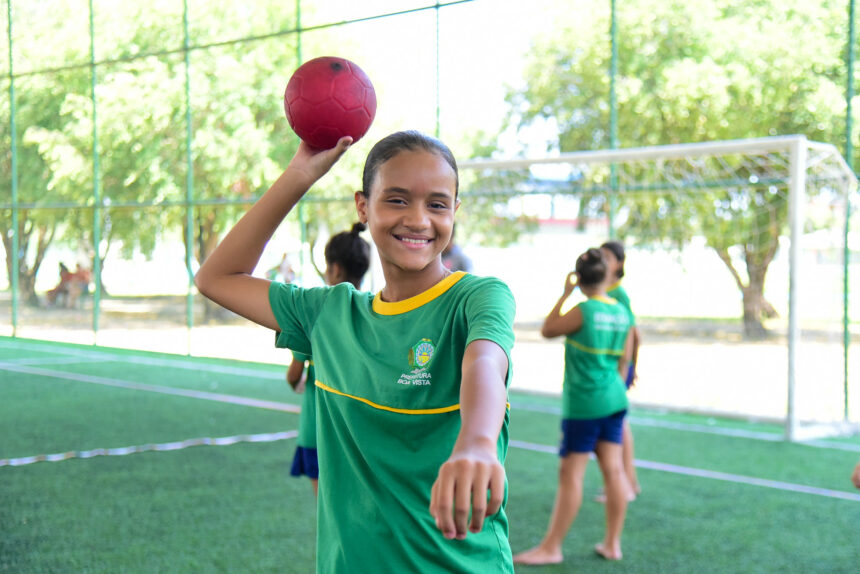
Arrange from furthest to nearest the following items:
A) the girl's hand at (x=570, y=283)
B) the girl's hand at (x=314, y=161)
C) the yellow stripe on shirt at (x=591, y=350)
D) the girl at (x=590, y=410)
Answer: the girl's hand at (x=570, y=283)
the yellow stripe on shirt at (x=591, y=350)
the girl at (x=590, y=410)
the girl's hand at (x=314, y=161)

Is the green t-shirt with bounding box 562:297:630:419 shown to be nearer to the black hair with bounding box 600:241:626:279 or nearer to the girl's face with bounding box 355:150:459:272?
the black hair with bounding box 600:241:626:279

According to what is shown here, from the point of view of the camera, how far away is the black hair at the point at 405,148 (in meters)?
1.60

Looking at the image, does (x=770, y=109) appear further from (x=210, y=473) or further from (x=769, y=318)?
(x=210, y=473)

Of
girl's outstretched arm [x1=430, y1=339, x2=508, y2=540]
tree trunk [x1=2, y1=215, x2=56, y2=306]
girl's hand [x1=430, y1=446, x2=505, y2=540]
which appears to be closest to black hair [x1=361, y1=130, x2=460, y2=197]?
girl's outstretched arm [x1=430, y1=339, x2=508, y2=540]

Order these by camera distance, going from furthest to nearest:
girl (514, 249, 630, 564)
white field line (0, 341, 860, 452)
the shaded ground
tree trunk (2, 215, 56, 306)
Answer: tree trunk (2, 215, 56, 306)
the shaded ground
white field line (0, 341, 860, 452)
girl (514, 249, 630, 564)

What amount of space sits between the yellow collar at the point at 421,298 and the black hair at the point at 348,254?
80.7 inches

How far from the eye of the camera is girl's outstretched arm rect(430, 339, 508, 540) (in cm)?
105

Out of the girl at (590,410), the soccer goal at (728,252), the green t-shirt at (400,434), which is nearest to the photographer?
the green t-shirt at (400,434)

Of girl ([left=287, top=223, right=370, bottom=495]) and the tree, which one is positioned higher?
the tree

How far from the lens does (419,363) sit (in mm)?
1530

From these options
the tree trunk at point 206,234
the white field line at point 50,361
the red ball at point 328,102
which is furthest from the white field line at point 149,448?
the tree trunk at point 206,234

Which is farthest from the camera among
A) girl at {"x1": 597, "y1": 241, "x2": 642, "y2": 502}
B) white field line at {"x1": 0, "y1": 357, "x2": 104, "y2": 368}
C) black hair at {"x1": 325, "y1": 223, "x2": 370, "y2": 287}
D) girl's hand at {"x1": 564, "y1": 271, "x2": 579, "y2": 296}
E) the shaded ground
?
white field line at {"x1": 0, "y1": 357, "x2": 104, "y2": 368}

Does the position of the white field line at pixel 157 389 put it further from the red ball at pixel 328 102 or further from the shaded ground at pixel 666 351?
the red ball at pixel 328 102

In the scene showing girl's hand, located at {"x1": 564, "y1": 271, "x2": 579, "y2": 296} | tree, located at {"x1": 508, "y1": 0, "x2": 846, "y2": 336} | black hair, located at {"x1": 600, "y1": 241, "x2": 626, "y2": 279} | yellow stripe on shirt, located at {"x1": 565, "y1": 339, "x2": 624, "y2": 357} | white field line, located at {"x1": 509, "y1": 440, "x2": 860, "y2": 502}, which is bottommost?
white field line, located at {"x1": 509, "y1": 440, "x2": 860, "y2": 502}
